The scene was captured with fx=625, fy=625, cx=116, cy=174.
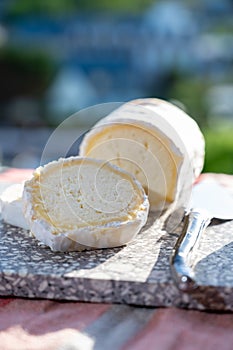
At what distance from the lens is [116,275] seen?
2.14ft

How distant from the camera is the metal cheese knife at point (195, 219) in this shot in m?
0.62

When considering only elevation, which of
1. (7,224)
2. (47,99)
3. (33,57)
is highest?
(7,224)

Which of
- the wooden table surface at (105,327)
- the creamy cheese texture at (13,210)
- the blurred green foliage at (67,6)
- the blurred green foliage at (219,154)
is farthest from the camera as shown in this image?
the blurred green foliage at (67,6)

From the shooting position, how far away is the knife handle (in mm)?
619

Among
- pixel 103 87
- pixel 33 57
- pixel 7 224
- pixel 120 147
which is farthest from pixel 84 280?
pixel 103 87

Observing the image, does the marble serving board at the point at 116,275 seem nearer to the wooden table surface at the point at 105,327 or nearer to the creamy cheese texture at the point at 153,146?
the wooden table surface at the point at 105,327

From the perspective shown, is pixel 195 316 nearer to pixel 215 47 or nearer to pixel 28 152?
pixel 28 152

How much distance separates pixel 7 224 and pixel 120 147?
0.23 m

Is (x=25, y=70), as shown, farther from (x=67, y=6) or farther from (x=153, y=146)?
(x=153, y=146)

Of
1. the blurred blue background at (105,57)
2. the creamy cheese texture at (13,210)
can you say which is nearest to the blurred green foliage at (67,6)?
the blurred blue background at (105,57)

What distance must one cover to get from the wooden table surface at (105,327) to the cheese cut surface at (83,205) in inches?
3.9

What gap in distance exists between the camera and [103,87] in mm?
7816

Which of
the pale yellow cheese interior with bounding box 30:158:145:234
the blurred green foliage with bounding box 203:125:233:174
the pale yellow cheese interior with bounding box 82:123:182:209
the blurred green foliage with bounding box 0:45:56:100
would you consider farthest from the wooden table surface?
the blurred green foliage with bounding box 0:45:56:100

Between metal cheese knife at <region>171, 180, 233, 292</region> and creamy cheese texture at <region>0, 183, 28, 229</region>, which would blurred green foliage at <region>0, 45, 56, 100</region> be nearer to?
metal cheese knife at <region>171, 180, 233, 292</region>
